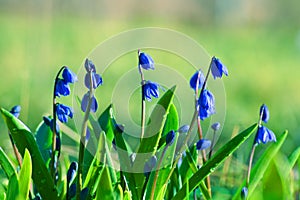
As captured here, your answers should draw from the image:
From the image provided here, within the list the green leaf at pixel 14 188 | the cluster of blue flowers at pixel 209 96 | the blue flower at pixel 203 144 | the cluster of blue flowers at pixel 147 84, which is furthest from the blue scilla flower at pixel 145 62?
the green leaf at pixel 14 188

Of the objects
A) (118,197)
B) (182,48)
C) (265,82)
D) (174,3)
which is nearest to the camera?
(118,197)

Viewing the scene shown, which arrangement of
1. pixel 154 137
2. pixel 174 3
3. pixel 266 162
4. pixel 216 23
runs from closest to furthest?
pixel 154 137 < pixel 266 162 < pixel 216 23 < pixel 174 3

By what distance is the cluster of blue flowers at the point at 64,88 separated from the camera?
158 centimetres

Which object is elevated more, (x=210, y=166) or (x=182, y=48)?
(x=182, y=48)

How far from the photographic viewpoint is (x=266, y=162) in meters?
1.80

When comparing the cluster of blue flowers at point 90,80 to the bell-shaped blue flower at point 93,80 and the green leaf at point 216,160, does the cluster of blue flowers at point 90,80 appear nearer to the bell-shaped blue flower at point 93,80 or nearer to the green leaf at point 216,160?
the bell-shaped blue flower at point 93,80

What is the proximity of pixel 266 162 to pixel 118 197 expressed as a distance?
466mm

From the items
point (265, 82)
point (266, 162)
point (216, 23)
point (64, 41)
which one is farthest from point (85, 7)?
point (266, 162)

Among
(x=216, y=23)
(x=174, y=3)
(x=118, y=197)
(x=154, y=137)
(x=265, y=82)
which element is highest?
Answer: (x=174, y=3)

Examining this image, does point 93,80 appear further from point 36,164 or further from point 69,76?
point 36,164

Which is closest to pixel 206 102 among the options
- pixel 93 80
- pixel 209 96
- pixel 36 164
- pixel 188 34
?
pixel 209 96

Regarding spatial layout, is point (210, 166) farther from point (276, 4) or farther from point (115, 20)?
point (276, 4)

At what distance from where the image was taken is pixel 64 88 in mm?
1595

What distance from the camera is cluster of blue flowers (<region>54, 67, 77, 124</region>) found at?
1576 mm
